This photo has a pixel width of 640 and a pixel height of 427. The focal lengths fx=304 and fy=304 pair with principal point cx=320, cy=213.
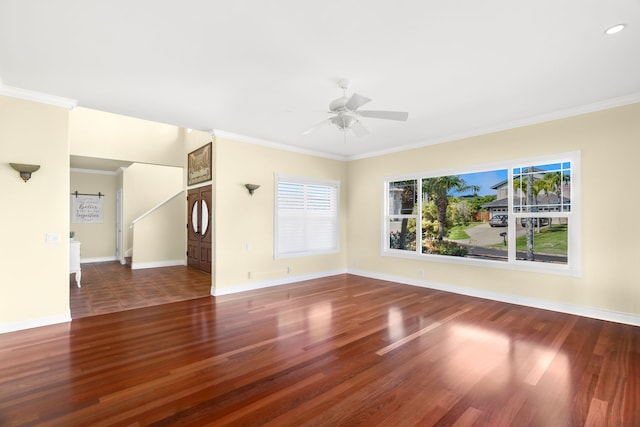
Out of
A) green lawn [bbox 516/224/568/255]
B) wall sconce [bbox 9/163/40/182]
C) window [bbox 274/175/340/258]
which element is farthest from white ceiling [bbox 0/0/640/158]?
window [bbox 274/175/340/258]

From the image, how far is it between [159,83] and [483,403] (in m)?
3.99

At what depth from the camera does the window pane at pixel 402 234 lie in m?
5.86

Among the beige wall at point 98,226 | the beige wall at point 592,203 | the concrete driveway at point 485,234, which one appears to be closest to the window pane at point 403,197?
the beige wall at point 592,203

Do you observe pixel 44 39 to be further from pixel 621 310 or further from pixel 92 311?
pixel 621 310

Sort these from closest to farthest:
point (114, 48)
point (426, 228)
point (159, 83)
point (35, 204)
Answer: point (114, 48), point (159, 83), point (35, 204), point (426, 228)

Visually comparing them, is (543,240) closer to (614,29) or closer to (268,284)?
(614,29)

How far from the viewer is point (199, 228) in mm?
7094

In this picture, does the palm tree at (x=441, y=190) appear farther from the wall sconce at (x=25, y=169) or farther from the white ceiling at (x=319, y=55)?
the wall sconce at (x=25, y=169)

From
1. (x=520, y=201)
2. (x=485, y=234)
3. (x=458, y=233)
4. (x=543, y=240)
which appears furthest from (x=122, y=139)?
(x=543, y=240)

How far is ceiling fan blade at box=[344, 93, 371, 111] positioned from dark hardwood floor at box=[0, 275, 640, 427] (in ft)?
7.62

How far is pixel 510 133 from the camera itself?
4.52 meters

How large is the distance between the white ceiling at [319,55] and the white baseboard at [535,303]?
252 cm

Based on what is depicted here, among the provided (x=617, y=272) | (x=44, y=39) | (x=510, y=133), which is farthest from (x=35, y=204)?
(x=617, y=272)

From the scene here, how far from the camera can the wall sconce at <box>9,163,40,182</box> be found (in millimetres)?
3301
